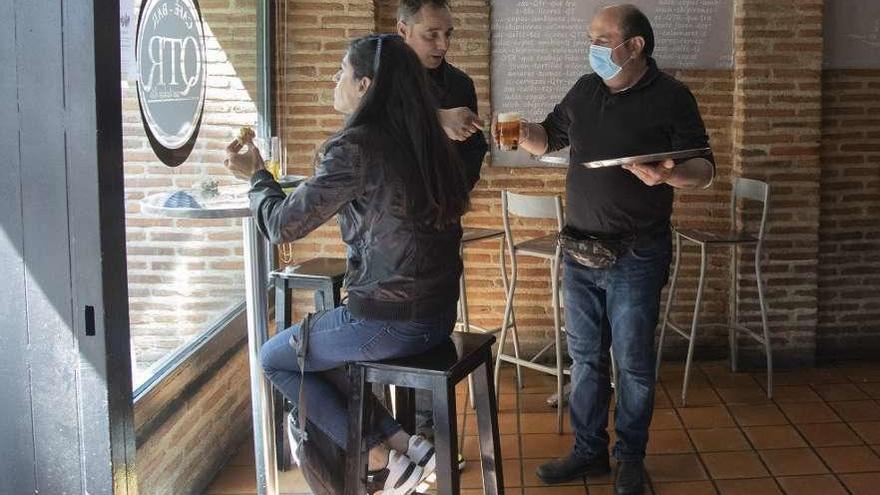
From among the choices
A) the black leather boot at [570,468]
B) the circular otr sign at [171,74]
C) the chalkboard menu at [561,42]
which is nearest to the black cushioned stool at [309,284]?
the circular otr sign at [171,74]

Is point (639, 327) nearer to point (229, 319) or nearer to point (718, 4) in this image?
point (229, 319)

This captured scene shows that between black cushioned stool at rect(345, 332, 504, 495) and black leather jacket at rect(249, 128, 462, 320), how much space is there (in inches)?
5.4

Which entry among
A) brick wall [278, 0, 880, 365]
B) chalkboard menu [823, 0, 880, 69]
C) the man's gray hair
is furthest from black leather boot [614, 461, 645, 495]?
chalkboard menu [823, 0, 880, 69]

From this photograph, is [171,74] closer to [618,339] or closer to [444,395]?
[444,395]

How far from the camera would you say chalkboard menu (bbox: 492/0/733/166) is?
4.80 metres

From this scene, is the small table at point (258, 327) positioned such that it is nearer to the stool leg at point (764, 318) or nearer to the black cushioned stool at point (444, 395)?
the black cushioned stool at point (444, 395)

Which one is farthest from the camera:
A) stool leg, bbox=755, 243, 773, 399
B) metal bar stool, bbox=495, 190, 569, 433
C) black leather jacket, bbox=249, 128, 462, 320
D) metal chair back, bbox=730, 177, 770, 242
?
stool leg, bbox=755, 243, 773, 399

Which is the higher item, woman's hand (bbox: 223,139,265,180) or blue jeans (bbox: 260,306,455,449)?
woman's hand (bbox: 223,139,265,180)

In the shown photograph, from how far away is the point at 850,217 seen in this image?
498 cm

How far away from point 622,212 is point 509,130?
48cm

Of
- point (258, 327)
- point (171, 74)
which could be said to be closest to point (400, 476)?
point (258, 327)

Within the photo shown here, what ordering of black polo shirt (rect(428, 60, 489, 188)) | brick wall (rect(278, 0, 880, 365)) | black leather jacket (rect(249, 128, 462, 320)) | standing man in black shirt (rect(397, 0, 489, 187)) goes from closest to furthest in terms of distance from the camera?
black leather jacket (rect(249, 128, 462, 320)), standing man in black shirt (rect(397, 0, 489, 187)), black polo shirt (rect(428, 60, 489, 188)), brick wall (rect(278, 0, 880, 365))

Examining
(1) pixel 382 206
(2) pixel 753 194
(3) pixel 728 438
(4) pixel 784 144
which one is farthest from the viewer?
(4) pixel 784 144

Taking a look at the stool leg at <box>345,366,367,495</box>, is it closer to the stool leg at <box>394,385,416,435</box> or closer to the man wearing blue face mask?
the stool leg at <box>394,385,416,435</box>
